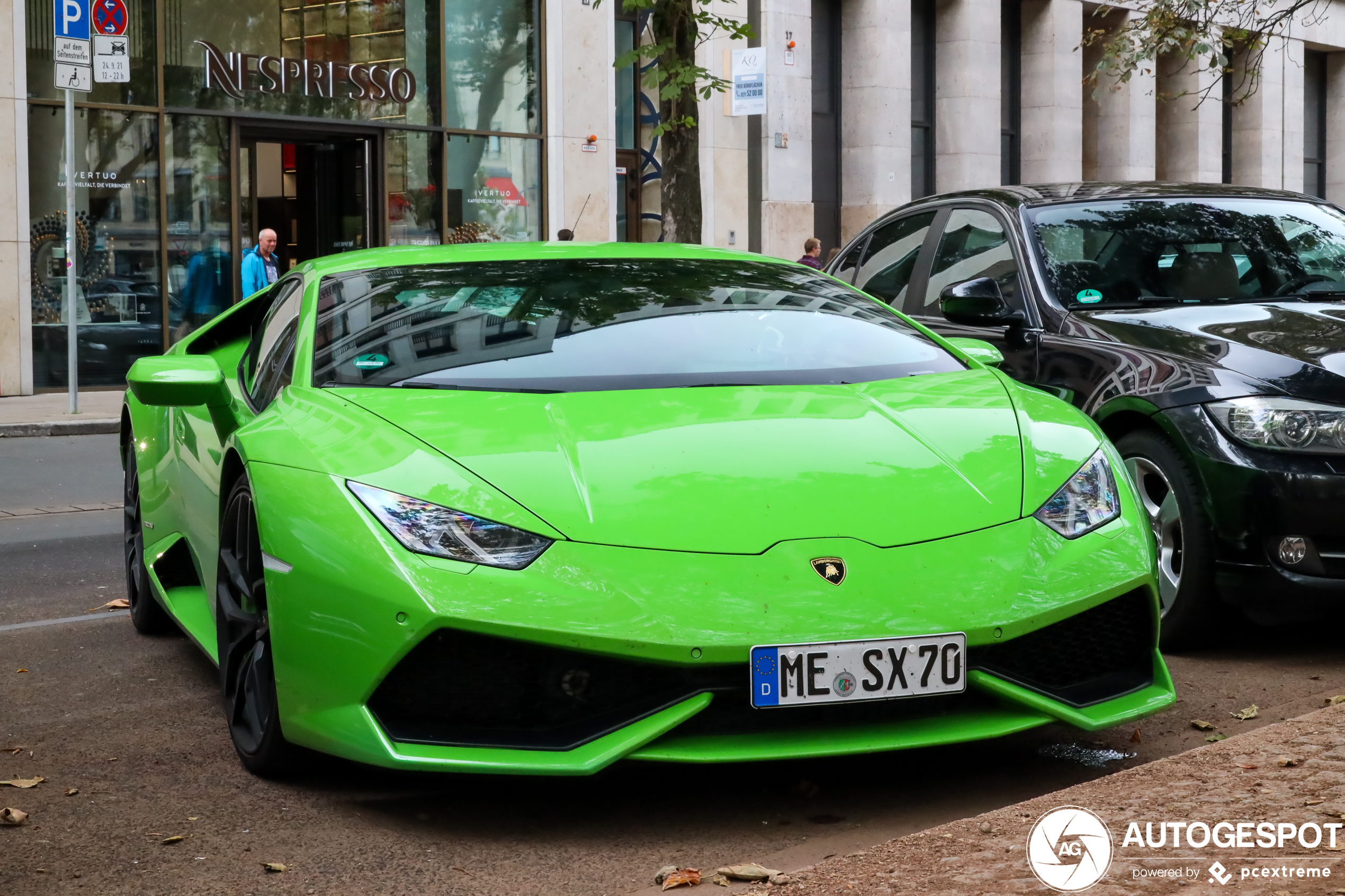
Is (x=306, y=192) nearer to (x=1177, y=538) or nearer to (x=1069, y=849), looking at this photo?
(x=1177, y=538)

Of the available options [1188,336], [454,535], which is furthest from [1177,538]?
[454,535]

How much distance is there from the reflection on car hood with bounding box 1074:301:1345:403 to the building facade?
1094cm

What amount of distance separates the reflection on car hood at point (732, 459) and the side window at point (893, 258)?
3065 mm

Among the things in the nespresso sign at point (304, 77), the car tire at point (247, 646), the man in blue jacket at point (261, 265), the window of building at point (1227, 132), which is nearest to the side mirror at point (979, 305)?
the car tire at point (247, 646)

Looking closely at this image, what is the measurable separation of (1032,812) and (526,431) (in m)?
1.40

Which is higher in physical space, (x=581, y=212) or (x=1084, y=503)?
(x=581, y=212)

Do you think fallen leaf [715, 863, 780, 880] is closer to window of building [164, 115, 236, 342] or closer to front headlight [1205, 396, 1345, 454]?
front headlight [1205, 396, 1345, 454]

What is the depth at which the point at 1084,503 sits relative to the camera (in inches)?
151

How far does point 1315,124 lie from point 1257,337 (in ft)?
123

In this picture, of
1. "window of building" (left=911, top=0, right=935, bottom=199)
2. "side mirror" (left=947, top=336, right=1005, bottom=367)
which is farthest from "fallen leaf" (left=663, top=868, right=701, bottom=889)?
"window of building" (left=911, top=0, right=935, bottom=199)

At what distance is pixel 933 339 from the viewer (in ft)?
16.0

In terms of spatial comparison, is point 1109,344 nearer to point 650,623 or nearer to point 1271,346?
point 1271,346

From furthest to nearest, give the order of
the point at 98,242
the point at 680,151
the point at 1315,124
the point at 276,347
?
the point at 1315,124 < the point at 98,242 < the point at 680,151 < the point at 276,347

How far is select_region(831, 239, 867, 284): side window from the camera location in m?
7.72
